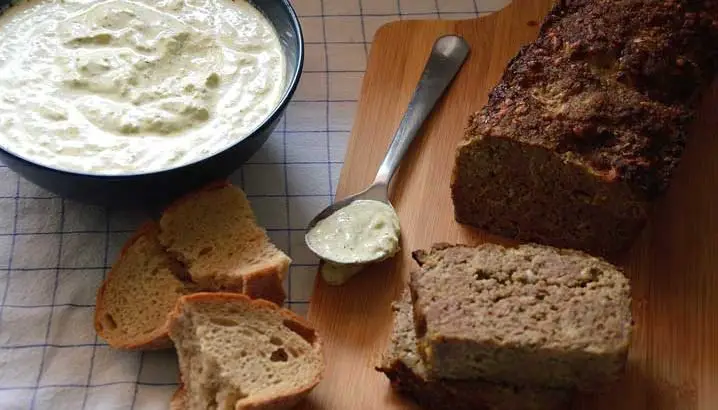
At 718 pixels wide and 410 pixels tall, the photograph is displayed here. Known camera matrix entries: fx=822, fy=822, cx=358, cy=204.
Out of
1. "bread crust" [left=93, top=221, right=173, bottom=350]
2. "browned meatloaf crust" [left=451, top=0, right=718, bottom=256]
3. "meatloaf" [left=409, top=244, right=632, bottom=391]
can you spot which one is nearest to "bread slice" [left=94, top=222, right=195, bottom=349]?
"bread crust" [left=93, top=221, right=173, bottom=350]

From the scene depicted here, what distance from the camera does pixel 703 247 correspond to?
3166 millimetres

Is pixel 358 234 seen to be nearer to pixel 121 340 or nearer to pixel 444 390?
pixel 444 390

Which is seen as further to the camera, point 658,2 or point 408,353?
point 658,2

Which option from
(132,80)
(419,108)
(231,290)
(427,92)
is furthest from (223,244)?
(427,92)

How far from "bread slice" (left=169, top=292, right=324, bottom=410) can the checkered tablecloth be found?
21 centimetres

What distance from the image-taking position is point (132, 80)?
318 cm

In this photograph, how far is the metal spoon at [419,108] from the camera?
10.5ft

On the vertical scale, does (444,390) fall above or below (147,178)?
below

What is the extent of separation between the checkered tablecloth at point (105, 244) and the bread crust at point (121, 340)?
0.06 meters

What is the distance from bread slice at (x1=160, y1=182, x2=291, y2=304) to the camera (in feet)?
9.33

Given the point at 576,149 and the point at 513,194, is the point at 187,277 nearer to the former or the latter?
the point at 513,194

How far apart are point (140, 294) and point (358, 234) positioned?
82 centimetres

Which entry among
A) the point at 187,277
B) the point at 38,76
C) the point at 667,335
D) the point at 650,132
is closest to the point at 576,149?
the point at 650,132

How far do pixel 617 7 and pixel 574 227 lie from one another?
93cm
